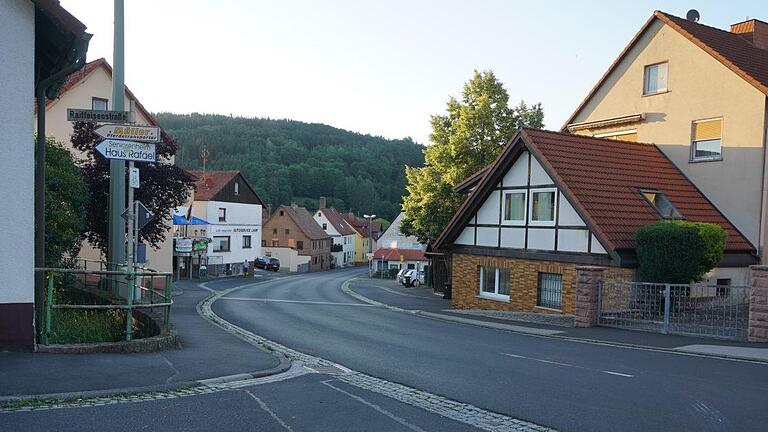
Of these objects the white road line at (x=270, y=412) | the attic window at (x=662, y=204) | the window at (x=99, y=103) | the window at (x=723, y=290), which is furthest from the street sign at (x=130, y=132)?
the window at (x=99, y=103)

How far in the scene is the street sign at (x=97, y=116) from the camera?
11.3 metres

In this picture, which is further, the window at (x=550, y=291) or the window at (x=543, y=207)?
the window at (x=543, y=207)

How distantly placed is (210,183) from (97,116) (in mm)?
45377

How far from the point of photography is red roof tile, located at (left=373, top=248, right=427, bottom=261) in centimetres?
8225

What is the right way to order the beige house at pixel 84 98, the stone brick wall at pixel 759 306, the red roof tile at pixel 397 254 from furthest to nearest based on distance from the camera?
the red roof tile at pixel 397 254, the beige house at pixel 84 98, the stone brick wall at pixel 759 306

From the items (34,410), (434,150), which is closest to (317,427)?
(34,410)

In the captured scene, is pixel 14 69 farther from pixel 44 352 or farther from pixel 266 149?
pixel 266 149

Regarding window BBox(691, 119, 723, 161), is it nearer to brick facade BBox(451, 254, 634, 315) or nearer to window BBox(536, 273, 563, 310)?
brick facade BBox(451, 254, 634, 315)

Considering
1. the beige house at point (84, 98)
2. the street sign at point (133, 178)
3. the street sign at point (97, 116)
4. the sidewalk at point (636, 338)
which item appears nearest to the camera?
the street sign at point (97, 116)

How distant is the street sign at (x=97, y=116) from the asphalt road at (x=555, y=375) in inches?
226

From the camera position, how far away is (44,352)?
30.5ft

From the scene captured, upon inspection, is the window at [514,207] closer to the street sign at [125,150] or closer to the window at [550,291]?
the window at [550,291]

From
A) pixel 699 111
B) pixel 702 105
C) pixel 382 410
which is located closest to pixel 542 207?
pixel 699 111

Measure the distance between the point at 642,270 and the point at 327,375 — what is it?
1109 centimetres
